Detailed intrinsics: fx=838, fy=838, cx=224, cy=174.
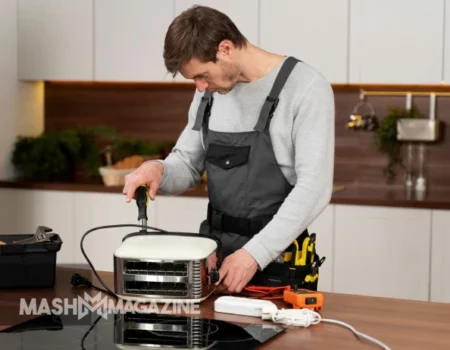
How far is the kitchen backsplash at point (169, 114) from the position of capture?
169 inches

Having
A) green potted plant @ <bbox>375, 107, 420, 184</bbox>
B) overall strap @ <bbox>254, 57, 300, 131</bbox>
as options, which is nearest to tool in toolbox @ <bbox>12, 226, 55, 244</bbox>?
overall strap @ <bbox>254, 57, 300, 131</bbox>

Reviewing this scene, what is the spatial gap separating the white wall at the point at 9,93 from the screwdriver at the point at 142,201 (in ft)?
7.84

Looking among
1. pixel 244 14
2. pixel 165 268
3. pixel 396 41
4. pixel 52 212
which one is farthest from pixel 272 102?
pixel 52 212

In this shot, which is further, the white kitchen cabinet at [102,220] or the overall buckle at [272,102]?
the white kitchen cabinet at [102,220]

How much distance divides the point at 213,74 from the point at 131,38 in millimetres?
2216

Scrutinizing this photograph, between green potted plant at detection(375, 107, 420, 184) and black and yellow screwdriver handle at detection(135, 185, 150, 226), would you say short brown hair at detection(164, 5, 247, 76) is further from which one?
green potted plant at detection(375, 107, 420, 184)

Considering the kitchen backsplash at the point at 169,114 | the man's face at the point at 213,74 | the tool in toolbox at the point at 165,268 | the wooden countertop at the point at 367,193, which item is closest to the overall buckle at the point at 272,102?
the man's face at the point at 213,74

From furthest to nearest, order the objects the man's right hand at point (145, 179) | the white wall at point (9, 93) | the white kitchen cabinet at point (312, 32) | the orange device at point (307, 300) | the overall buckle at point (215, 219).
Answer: the white wall at point (9, 93) < the white kitchen cabinet at point (312, 32) < the overall buckle at point (215, 219) < the man's right hand at point (145, 179) < the orange device at point (307, 300)

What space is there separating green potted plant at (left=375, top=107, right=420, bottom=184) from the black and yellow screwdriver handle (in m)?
2.28

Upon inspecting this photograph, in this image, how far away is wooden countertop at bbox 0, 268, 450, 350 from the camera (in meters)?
1.71

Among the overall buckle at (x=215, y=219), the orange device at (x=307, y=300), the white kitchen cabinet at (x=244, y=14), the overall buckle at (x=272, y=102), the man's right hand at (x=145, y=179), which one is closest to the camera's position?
the orange device at (x=307, y=300)

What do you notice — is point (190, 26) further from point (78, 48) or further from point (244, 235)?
point (78, 48)

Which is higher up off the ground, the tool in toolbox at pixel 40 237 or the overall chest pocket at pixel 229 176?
the overall chest pocket at pixel 229 176

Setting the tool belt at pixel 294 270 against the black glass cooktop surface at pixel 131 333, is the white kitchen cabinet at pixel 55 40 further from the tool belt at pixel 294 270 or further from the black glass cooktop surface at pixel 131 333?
the black glass cooktop surface at pixel 131 333
